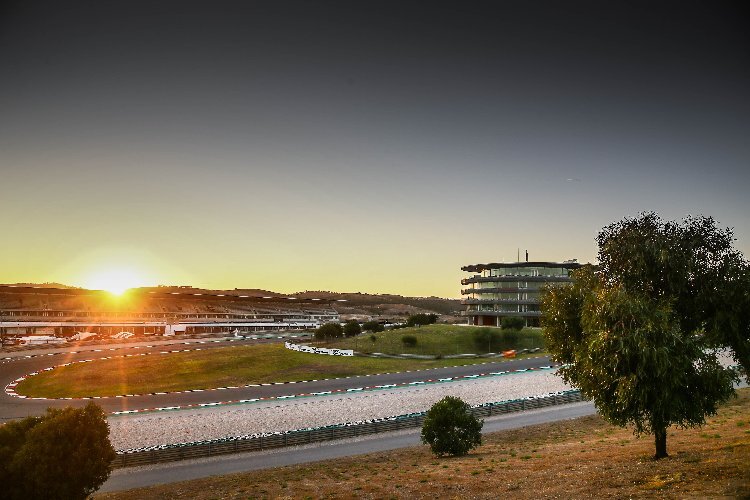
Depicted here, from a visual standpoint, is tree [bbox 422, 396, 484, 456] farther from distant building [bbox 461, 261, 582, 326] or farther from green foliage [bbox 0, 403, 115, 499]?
distant building [bbox 461, 261, 582, 326]

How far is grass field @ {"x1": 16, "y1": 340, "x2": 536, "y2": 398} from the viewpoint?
54.9 metres

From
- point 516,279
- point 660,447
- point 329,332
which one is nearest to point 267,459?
point 660,447

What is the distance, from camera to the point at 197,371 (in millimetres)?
63062

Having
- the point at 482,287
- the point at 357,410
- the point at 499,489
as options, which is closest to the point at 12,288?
the point at 482,287

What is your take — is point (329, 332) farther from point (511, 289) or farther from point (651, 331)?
point (651, 331)

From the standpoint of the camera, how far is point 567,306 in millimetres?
22031

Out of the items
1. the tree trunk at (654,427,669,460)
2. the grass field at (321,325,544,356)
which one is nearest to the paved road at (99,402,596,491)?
the tree trunk at (654,427,669,460)

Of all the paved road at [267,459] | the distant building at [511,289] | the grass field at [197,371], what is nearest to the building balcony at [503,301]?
the distant building at [511,289]

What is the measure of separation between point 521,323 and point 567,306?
238 feet

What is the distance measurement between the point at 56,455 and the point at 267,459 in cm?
1267

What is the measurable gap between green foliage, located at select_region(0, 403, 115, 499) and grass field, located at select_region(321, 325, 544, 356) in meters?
55.4

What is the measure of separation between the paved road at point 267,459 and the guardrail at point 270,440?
58 centimetres

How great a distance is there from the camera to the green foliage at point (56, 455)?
19719 mm

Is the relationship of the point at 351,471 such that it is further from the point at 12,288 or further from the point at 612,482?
the point at 12,288
